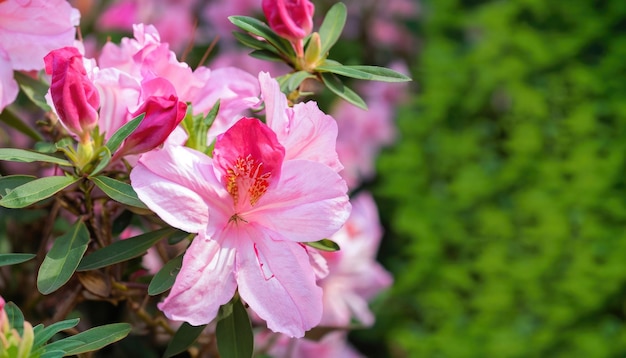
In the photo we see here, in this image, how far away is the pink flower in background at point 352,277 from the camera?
163cm

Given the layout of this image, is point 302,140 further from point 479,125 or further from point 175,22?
point 479,125

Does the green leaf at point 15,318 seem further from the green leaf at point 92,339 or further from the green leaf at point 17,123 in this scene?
the green leaf at point 17,123

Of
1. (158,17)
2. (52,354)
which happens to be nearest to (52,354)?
(52,354)

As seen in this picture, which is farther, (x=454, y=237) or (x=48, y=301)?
(x=454, y=237)

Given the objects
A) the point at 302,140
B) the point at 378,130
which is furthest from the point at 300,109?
the point at 378,130

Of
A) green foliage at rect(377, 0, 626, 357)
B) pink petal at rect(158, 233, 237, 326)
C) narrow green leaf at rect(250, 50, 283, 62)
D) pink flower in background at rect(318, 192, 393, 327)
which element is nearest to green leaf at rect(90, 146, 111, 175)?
pink petal at rect(158, 233, 237, 326)

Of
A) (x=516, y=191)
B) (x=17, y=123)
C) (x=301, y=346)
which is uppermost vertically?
(x=17, y=123)

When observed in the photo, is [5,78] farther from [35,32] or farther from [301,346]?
[301,346]

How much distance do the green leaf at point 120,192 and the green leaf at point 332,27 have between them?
29 cm

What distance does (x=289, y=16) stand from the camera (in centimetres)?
87

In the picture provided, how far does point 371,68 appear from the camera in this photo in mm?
879

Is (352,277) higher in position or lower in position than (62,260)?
lower

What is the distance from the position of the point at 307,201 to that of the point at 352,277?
99 centimetres

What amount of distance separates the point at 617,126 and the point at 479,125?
41 cm
